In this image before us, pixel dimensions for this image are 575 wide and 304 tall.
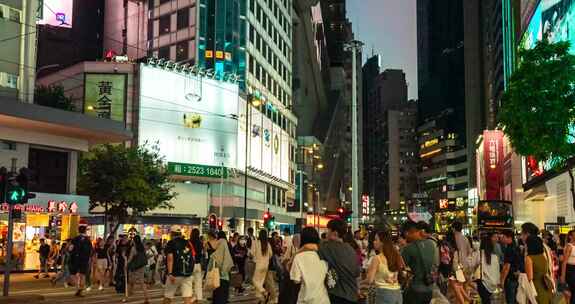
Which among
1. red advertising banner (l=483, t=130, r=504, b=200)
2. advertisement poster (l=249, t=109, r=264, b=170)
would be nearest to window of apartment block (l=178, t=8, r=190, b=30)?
advertisement poster (l=249, t=109, r=264, b=170)

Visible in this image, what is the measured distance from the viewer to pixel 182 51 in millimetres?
60438

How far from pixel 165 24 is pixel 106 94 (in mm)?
11744

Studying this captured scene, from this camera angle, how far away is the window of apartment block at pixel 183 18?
5991 centimetres

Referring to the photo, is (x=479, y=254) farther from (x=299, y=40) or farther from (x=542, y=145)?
(x=299, y=40)

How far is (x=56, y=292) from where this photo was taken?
2172cm

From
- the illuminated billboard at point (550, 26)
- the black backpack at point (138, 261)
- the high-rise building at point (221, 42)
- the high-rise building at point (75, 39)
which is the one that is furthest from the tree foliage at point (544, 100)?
the high-rise building at point (75, 39)

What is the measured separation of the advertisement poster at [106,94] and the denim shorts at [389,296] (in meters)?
45.4

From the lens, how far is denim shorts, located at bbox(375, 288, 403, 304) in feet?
29.6

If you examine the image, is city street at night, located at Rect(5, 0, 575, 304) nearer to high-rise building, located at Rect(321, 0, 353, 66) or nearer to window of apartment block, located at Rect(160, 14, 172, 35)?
window of apartment block, located at Rect(160, 14, 172, 35)

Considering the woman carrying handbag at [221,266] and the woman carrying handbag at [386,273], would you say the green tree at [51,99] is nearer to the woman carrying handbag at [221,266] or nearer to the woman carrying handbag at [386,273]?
the woman carrying handbag at [221,266]

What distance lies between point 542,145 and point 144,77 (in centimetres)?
3581

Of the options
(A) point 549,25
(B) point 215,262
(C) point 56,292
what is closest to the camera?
(B) point 215,262

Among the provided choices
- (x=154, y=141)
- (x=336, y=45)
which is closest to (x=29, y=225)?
(x=154, y=141)

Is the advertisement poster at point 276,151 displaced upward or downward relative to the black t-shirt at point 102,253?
upward
